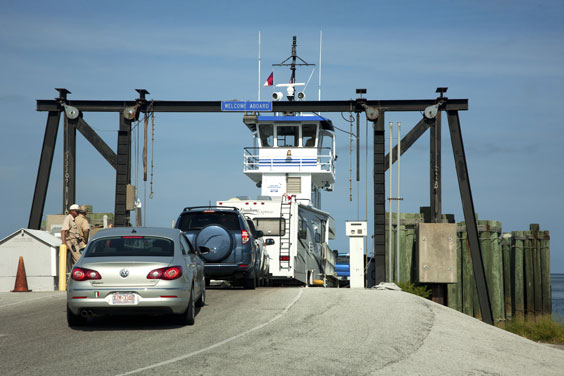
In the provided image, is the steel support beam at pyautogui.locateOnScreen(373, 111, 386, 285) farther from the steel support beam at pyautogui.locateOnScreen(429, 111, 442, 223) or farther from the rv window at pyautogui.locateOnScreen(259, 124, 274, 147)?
the rv window at pyautogui.locateOnScreen(259, 124, 274, 147)

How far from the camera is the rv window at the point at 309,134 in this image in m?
38.5

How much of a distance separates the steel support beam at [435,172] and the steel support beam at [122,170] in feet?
30.6

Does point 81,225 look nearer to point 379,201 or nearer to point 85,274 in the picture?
point 85,274

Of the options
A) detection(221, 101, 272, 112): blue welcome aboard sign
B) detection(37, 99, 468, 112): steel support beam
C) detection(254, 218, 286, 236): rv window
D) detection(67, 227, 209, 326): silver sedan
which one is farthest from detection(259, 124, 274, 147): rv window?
detection(67, 227, 209, 326): silver sedan

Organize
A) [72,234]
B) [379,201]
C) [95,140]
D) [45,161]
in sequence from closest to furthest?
[72,234] < [379,201] < [45,161] < [95,140]

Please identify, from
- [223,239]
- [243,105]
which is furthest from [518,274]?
[223,239]

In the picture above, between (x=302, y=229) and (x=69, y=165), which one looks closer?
(x=69, y=165)

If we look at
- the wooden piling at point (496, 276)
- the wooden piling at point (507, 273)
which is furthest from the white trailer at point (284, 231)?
the wooden piling at point (507, 273)

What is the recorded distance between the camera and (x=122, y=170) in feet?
81.8

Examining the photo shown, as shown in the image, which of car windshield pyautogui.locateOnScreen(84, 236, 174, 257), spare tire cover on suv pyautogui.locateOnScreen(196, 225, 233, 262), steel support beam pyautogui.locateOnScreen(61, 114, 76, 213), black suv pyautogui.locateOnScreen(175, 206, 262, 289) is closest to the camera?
car windshield pyautogui.locateOnScreen(84, 236, 174, 257)

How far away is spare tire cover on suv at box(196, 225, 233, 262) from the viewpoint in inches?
746

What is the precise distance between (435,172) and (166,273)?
1342cm

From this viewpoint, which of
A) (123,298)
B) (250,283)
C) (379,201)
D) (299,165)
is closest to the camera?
(123,298)

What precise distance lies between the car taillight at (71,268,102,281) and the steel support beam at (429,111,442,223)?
13.3 m
